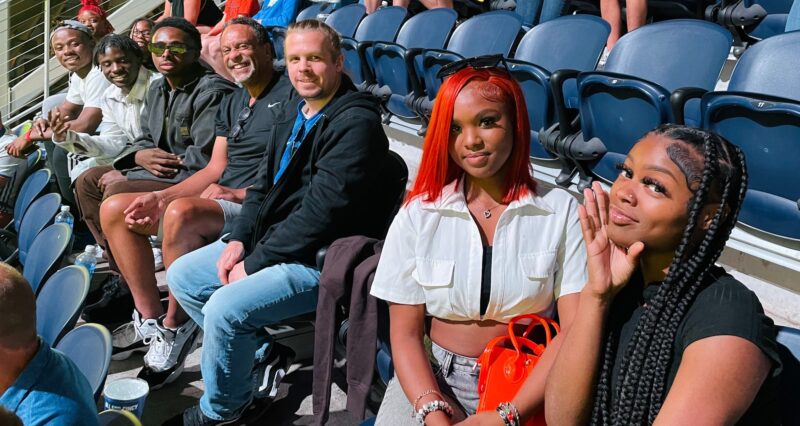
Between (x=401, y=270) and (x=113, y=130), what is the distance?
109 inches

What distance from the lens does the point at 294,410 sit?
2404 mm

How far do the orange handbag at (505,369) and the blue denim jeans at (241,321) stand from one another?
0.78 meters

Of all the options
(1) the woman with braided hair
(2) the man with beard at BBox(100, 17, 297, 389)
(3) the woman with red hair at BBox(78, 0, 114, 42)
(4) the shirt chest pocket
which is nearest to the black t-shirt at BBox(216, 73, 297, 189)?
(2) the man with beard at BBox(100, 17, 297, 389)

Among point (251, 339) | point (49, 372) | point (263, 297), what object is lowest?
point (251, 339)

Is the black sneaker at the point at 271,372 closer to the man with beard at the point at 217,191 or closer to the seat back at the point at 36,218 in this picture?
the man with beard at the point at 217,191

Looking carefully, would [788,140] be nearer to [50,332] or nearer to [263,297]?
[263,297]

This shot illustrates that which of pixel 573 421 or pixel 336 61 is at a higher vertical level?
pixel 336 61

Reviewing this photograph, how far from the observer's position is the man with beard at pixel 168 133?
322 centimetres

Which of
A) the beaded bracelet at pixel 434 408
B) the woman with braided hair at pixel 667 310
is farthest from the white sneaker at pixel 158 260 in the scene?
the woman with braided hair at pixel 667 310

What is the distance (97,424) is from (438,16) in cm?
360

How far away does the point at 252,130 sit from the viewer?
285 centimetres

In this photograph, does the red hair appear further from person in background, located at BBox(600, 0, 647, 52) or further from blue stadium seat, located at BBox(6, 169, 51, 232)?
blue stadium seat, located at BBox(6, 169, 51, 232)

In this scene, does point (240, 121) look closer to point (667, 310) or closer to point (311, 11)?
point (667, 310)

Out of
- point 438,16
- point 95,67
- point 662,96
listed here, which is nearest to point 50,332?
point 662,96
